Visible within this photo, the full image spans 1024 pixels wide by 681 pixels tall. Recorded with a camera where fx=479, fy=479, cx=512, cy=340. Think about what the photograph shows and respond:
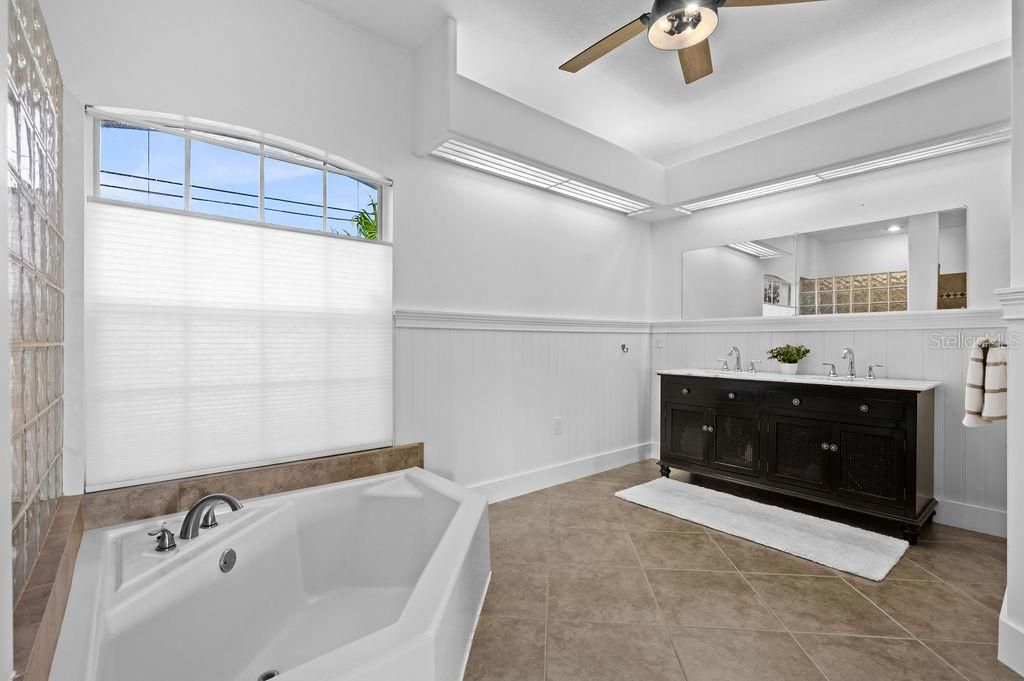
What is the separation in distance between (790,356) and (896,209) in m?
1.16

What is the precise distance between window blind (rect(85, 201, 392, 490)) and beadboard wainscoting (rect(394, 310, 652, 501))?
26 centimetres

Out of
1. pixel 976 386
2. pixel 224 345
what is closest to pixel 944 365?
pixel 976 386

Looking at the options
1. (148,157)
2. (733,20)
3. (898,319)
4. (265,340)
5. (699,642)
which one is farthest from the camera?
(898,319)

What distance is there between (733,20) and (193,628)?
12.2 feet

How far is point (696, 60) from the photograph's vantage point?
2490 millimetres

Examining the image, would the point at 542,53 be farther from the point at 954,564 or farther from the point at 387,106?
the point at 954,564

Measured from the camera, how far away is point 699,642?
1.88 meters

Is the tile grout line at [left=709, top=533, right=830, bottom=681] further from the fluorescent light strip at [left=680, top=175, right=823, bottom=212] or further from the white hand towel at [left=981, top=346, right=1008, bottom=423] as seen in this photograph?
the fluorescent light strip at [left=680, top=175, right=823, bottom=212]

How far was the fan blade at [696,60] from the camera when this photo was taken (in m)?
2.40

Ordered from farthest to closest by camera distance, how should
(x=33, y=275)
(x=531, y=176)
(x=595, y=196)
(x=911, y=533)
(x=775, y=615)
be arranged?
1. (x=595, y=196)
2. (x=531, y=176)
3. (x=911, y=533)
4. (x=775, y=615)
5. (x=33, y=275)

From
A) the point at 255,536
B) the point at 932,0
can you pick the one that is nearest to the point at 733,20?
the point at 932,0

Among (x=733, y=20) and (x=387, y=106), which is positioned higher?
(x=733, y=20)

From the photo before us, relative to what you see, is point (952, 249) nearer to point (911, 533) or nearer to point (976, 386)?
point (976, 386)

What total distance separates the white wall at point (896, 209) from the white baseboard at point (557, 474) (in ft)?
4.40
